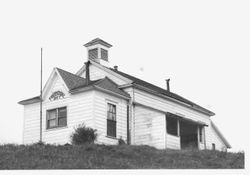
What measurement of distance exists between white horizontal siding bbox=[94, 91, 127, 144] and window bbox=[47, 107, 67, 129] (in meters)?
2.43

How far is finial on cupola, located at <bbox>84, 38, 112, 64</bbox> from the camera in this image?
38812 mm

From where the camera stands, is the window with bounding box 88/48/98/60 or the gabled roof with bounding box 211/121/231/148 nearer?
the window with bounding box 88/48/98/60

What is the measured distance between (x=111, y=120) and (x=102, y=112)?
3.88ft

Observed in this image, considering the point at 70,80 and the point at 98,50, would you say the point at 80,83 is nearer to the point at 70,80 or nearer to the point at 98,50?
the point at 70,80

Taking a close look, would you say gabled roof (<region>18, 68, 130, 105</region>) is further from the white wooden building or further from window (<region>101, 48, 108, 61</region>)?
window (<region>101, 48, 108, 61</region>)

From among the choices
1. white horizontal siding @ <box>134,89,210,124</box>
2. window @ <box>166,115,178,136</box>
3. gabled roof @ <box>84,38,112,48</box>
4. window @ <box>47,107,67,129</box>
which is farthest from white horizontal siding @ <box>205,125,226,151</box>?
window @ <box>47,107,67,129</box>

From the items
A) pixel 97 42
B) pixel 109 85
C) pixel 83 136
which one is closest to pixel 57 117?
pixel 83 136

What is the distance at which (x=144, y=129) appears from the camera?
34.0 metres

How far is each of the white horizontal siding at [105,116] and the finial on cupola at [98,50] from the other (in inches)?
230

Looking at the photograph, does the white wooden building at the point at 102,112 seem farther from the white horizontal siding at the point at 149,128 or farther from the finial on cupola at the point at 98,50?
the finial on cupola at the point at 98,50

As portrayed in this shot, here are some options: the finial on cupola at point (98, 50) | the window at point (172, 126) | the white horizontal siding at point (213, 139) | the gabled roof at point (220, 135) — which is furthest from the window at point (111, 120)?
the gabled roof at point (220, 135)

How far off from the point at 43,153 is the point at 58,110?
32.6 feet

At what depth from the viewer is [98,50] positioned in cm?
3888

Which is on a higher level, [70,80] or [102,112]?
[70,80]
